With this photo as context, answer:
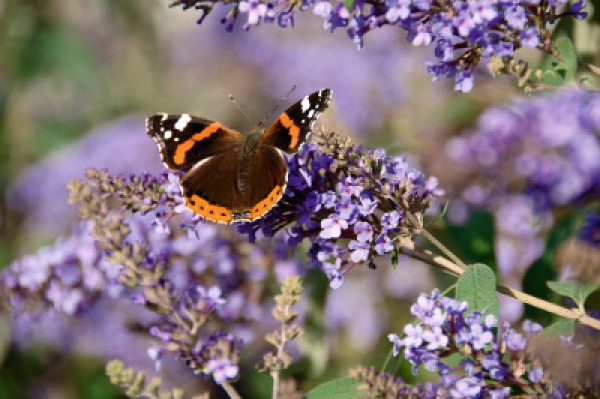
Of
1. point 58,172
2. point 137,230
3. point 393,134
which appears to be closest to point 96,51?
point 58,172

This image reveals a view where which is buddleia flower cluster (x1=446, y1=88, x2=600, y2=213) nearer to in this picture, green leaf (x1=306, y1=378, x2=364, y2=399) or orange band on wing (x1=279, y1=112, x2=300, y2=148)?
orange band on wing (x1=279, y1=112, x2=300, y2=148)

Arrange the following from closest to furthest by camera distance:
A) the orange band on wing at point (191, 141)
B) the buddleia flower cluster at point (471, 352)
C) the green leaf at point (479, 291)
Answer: the buddleia flower cluster at point (471, 352), the green leaf at point (479, 291), the orange band on wing at point (191, 141)

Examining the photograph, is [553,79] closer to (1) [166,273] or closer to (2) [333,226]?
(2) [333,226]

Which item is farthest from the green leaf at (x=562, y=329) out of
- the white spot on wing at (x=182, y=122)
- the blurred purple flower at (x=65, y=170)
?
the blurred purple flower at (x=65, y=170)

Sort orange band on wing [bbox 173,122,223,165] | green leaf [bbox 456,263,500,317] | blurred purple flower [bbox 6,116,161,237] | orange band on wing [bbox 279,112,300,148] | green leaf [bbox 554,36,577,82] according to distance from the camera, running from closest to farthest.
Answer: green leaf [bbox 456,263,500,317]
green leaf [bbox 554,36,577,82]
orange band on wing [bbox 279,112,300,148]
orange band on wing [bbox 173,122,223,165]
blurred purple flower [bbox 6,116,161,237]

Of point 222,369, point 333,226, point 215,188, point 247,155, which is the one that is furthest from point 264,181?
point 222,369

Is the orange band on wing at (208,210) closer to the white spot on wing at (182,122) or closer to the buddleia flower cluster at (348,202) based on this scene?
the buddleia flower cluster at (348,202)

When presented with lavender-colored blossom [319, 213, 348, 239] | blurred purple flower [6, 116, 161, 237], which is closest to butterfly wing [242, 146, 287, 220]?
lavender-colored blossom [319, 213, 348, 239]
